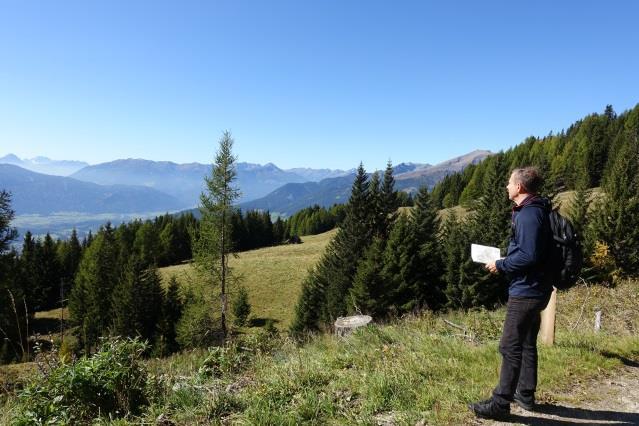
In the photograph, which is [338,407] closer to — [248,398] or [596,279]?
[248,398]

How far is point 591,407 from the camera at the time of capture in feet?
16.2

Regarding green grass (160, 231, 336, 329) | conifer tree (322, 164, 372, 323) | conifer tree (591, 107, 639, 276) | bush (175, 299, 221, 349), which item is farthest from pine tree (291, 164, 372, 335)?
conifer tree (591, 107, 639, 276)

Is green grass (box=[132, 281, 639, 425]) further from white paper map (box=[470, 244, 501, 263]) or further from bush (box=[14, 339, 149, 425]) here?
white paper map (box=[470, 244, 501, 263])

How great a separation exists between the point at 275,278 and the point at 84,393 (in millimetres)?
47756

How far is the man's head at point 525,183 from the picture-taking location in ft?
14.7

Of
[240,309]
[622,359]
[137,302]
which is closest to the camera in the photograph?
[622,359]

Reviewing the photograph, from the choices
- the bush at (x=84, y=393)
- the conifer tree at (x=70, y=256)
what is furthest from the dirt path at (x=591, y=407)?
the conifer tree at (x=70, y=256)

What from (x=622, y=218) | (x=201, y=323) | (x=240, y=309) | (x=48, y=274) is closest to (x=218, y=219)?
(x=201, y=323)

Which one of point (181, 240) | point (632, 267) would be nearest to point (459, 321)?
point (632, 267)

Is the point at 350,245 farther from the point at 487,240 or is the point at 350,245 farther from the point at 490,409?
the point at 490,409

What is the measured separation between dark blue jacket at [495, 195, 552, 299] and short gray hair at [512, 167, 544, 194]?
96 millimetres

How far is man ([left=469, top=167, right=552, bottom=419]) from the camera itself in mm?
4230

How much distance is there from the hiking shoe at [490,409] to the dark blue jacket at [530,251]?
128 cm

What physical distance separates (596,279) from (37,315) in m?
69.0
